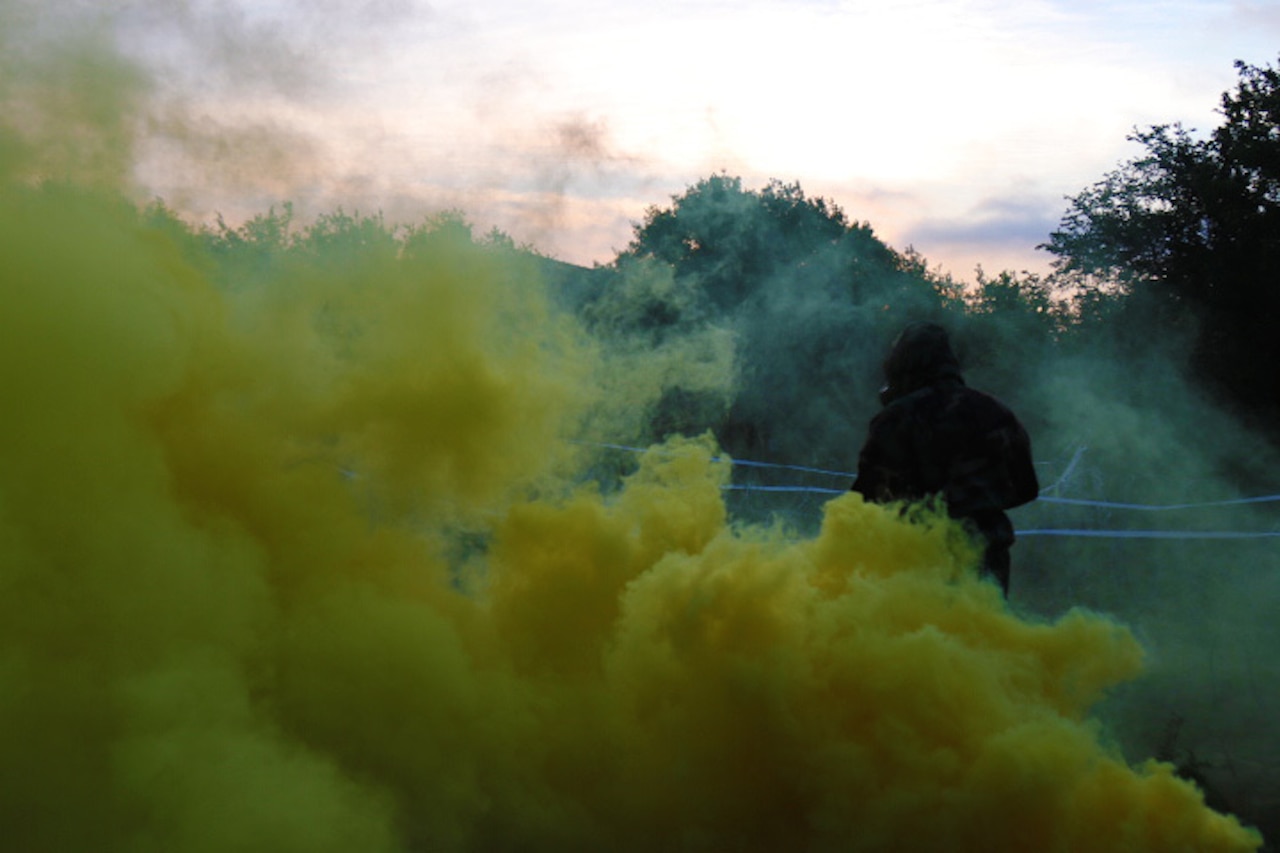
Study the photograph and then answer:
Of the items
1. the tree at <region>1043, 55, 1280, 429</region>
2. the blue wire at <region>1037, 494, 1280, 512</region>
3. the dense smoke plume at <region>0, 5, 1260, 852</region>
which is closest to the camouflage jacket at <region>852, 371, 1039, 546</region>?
the dense smoke plume at <region>0, 5, 1260, 852</region>

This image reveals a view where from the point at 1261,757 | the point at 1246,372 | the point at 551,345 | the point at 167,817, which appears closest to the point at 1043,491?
the point at 1246,372

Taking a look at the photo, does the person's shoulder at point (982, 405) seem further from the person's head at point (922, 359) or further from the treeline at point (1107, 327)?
the treeline at point (1107, 327)

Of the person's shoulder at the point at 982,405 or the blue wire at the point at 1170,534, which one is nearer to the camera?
the person's shoulder at the point at 982,405

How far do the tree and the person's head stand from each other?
9953mm

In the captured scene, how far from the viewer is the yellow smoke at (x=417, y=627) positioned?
4184mm

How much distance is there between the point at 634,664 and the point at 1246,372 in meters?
11.6

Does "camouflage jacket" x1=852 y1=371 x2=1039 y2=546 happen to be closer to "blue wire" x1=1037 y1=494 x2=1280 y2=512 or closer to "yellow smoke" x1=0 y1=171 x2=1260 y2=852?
"yellow smoke" x1=0 y1=171 x2=1260 y2=852

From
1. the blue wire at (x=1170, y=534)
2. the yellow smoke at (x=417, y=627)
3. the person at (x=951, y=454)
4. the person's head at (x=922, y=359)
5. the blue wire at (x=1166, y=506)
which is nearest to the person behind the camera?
the yellow smoke at (x=417, y=627)

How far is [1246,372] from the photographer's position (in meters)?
13.9

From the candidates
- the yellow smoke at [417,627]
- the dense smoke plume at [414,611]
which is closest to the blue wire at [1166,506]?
the dense smoke plume at [414,611]

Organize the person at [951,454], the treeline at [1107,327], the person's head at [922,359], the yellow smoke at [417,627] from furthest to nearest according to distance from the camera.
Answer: the treeline at [1107,327], the person's head at [922,359], the person at [951,454], the yellow smoke at [417,627]

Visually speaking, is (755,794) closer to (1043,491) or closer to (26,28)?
(26,28)

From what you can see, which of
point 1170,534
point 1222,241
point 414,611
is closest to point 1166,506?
point 1170,534

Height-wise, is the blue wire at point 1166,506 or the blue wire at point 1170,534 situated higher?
the blue wire at point 1166,506
